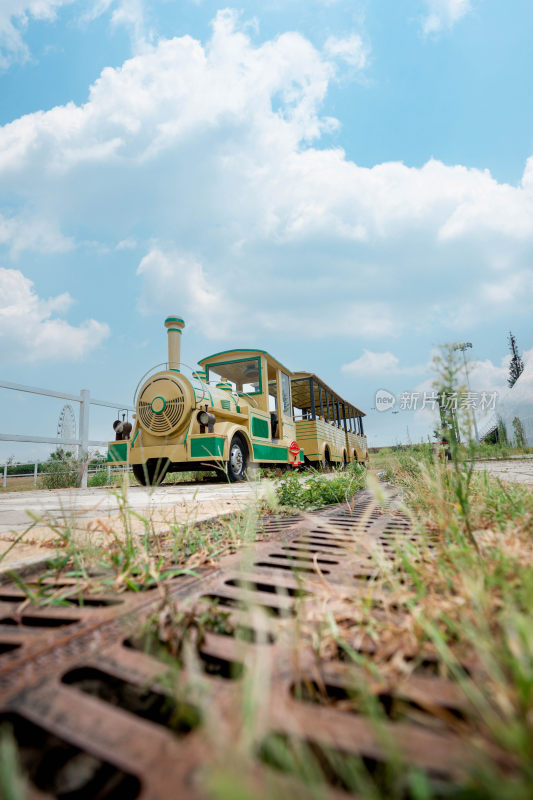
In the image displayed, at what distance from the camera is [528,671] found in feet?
2.03

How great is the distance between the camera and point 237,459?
7.27 metres

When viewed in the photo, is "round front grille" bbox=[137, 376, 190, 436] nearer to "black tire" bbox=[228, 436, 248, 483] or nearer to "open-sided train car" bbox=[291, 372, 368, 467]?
"black tire" bbox=[228, 436, 248, 483]

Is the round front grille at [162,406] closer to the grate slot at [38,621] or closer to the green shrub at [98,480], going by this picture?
the green shrub at [98,480]

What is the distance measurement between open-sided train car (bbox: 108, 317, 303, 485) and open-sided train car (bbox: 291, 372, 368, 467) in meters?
1.37

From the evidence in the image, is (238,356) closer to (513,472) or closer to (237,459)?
(237,459)

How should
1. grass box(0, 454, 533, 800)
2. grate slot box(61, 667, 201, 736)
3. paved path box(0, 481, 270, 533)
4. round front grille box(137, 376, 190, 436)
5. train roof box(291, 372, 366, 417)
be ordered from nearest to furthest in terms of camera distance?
1. grass box(0, 454, 533, 800)
2. grate slot box(61, 667, 201, 736)
3. paved path box(0, 481, 270, 533)
4. round front grille box(137, 376, 190, 436)
5. train roof box(291, 372, 366, 417)

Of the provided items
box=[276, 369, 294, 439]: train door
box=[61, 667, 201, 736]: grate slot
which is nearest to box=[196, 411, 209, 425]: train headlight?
box=[276, 369, 294, 439]: train door

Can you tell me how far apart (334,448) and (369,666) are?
12.0m

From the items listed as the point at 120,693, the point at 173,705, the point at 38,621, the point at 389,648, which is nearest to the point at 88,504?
the point at 38,621

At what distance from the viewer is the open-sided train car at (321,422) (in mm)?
10609

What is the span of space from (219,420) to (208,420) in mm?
949

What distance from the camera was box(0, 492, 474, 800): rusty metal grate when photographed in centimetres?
51

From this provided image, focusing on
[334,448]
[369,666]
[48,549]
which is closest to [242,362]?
[334,448]

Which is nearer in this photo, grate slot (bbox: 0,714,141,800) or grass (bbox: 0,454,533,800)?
grass (bbox: 0,454,533,800)
